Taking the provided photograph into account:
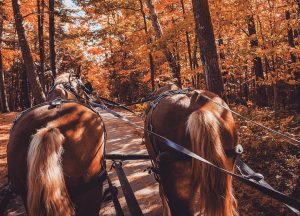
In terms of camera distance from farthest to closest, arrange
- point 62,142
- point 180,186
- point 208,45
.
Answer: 1. point 208,45
2. point 180,186
3. point 62,142

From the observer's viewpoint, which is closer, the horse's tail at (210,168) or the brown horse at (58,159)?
the brown horse at (58,159)

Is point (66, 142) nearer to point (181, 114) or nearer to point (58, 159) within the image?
point (58, 159)

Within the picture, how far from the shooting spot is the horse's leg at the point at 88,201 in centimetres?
300

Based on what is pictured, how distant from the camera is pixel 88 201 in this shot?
309 cm

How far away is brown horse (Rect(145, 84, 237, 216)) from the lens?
3010 millimetres

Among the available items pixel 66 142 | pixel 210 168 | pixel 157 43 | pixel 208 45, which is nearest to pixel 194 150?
pixel 210 168

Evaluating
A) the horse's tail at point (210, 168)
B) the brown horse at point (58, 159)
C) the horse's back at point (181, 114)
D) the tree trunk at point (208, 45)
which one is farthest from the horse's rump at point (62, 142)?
the tree trunk at point (208, 45)

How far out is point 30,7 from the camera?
1922 cm

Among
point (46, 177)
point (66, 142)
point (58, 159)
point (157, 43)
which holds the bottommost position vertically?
point (46, 177)

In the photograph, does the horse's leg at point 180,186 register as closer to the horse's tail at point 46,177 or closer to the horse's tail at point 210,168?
the horse's tail at point 210,168

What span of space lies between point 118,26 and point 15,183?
696 inches

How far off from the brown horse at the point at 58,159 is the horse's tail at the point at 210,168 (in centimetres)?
108

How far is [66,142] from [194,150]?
1.32 metres

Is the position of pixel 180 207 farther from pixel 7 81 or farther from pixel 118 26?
pixel 7 81
